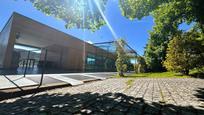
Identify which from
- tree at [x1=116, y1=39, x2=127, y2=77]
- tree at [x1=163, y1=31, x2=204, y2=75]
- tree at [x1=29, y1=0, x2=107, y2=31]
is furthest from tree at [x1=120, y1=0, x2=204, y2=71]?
tree at [x1=163, y1=31, x2=204, y2=75]

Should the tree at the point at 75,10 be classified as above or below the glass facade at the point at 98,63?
above

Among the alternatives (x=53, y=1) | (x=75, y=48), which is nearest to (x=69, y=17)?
(x=53, y=1)

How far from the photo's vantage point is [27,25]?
67.1 ft

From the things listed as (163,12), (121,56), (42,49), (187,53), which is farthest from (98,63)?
(163,12)

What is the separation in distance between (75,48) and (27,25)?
1174cm

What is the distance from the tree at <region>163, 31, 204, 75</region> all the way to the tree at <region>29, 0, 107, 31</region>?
→ 555 inches

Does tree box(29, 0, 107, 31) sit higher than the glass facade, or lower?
higher

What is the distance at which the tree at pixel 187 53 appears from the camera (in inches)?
829

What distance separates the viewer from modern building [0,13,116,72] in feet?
61.2

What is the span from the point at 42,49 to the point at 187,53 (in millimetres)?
17511

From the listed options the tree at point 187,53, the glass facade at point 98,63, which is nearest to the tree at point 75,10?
the tree at point 187,53

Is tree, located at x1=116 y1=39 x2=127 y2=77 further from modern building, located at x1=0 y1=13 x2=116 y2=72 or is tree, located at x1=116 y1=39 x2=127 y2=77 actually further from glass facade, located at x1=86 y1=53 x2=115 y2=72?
glass facade, located at x1=86 y1=53 x2=115 y2=72

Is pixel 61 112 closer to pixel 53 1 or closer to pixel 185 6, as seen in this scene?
pixel 53 1

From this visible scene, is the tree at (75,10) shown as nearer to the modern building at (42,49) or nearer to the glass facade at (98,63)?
the modern building at (42,49)
